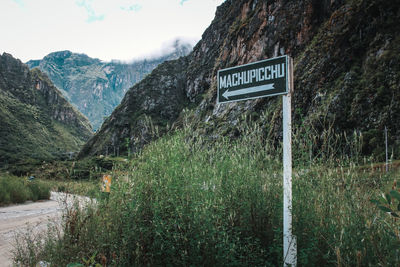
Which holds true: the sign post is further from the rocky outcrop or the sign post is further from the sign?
the rocky outcrop

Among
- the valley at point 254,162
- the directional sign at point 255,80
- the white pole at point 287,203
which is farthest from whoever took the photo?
the directional sign at point 255,80

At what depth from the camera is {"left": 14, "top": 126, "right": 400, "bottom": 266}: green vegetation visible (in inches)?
88.3

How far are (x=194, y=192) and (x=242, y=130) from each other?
1646 millimetres

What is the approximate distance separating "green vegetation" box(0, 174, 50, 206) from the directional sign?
29.7ft

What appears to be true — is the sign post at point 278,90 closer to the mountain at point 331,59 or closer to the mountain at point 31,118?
the mountain at point 331,59

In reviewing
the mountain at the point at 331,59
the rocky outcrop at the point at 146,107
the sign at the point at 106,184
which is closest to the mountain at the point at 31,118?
the rocky outcrop at the point at 146,107

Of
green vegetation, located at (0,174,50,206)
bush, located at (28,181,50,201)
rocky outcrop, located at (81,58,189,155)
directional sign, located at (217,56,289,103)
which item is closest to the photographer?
directional sign, located at (217,56,289,103)

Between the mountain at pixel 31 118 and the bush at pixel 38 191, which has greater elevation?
the mountain at pixel 31 118

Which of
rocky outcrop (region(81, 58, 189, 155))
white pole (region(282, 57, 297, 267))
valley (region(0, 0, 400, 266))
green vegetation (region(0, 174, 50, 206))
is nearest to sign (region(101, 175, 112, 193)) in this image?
valley (region(0, 0, 400, 266))

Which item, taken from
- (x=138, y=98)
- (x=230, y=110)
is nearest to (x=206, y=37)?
(x=138, y=98)

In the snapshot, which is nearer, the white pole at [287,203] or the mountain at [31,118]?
the white pole at [287,203]

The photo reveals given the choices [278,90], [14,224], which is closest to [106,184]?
[278,90]

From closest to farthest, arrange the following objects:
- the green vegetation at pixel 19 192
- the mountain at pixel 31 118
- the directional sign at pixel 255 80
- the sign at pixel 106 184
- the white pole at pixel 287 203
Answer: the white pole at pixel 287 203 < the directional sign at pixel 255 80 < the sign at pixel 106 184 < the green vegetation at pixel 19 192 < the mountain at pixel 31 118

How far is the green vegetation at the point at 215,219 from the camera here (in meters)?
2.24
